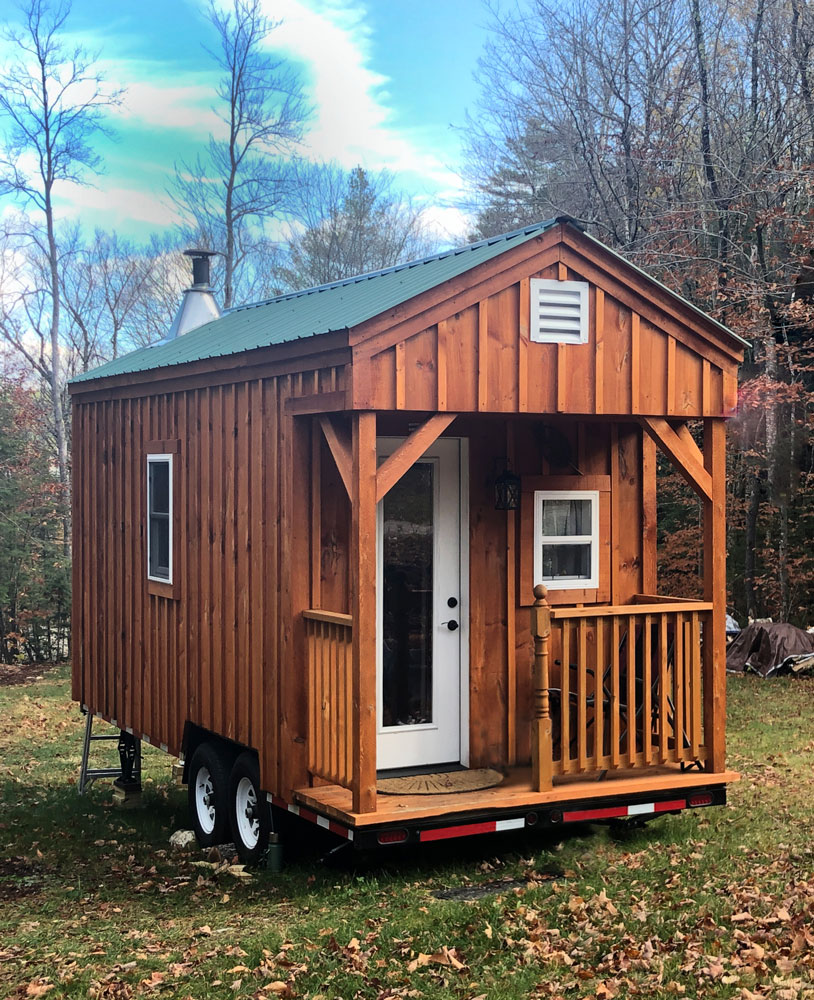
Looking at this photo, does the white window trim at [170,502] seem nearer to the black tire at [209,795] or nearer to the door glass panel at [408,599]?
the black tire at [209,795]

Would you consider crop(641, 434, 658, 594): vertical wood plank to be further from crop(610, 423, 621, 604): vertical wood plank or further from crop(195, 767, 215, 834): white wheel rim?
crop(195, 767, 215, 834): white wheel rim

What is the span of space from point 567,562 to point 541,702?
5.20ft

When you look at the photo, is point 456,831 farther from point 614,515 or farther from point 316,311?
point 316,311

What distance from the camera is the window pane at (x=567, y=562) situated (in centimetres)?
841

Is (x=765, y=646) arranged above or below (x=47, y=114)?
below

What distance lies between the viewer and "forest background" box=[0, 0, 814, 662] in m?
17.2

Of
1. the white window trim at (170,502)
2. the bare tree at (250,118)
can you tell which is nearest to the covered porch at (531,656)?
the white window trim at (170,502)

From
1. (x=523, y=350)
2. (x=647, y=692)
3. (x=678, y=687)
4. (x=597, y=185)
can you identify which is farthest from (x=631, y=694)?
(x=597, y=185)

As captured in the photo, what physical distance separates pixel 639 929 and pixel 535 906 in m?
0.60

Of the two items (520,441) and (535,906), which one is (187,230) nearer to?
(520,441)

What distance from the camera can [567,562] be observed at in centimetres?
849

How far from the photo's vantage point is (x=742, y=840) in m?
7.58

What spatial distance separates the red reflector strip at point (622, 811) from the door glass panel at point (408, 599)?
1238mm

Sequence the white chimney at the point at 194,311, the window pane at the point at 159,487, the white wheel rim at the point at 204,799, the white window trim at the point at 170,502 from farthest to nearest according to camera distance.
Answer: the white chimney at the point at 194,311 < the window pane at the point at 159,487 < the white window trim at the point at 170,502 < the white wheel rim at the point at 204,799
